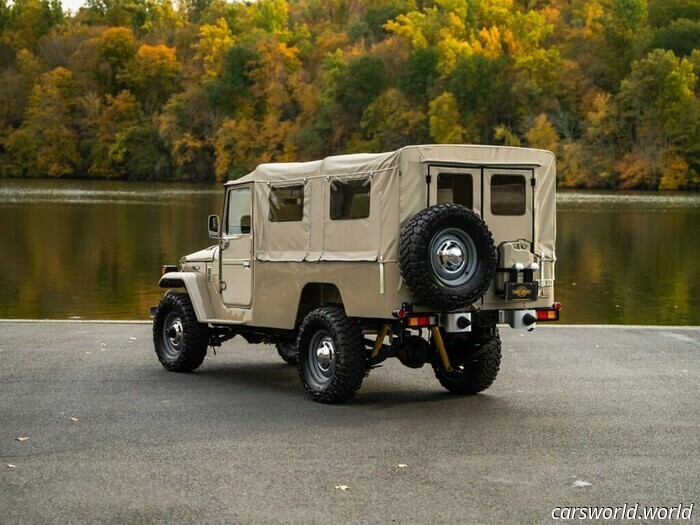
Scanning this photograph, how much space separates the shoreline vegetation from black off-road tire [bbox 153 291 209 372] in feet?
319

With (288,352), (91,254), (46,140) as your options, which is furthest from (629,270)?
(46,140)

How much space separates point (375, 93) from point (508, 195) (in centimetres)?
12382

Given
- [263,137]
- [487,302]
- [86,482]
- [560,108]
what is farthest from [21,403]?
[263,137]

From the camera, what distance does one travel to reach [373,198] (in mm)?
11398

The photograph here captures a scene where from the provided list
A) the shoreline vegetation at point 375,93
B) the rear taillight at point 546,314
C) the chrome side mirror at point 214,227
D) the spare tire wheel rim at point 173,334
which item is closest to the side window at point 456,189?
the rear taillight at point 546,314

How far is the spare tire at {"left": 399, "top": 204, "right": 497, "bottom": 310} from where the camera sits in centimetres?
1075

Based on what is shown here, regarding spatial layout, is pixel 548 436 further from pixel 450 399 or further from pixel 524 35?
pixel 524 35

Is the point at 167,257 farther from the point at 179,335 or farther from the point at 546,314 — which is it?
the point at 546,314

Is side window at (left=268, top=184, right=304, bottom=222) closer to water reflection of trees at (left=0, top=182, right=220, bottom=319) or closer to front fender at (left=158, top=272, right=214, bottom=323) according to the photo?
front fender at (left=158, top=272, right=214, bottom=323)

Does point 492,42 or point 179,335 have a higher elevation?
point 492,42

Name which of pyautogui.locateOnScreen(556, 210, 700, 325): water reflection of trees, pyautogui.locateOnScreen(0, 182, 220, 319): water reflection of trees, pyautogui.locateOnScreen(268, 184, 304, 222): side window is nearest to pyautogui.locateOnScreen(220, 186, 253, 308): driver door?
pyautogui.locateOnScreen(268, 184, 304, 222): side window

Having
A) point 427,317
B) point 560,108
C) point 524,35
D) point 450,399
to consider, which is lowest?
point 450,399

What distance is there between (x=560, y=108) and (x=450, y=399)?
115 metres

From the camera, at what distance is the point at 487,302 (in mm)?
11492
